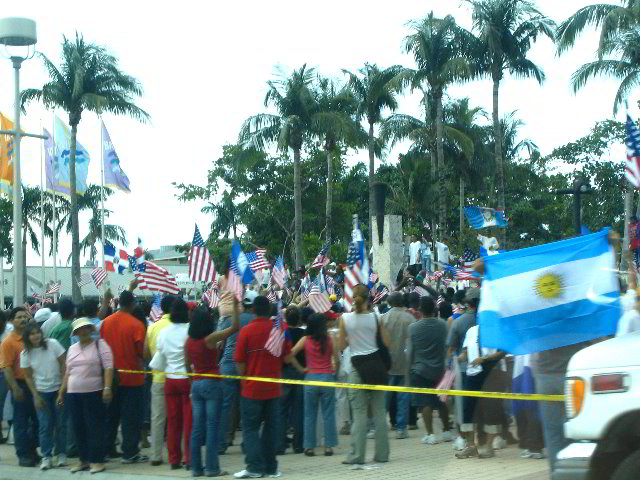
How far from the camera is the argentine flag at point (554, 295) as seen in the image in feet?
27.4

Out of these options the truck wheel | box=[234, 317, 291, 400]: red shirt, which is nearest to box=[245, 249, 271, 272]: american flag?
box=[234, 317, 291, 400]: red shirt

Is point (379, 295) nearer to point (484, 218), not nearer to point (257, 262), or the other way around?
point (257, 262)

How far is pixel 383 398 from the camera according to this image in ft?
37.6

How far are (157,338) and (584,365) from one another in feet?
22.1

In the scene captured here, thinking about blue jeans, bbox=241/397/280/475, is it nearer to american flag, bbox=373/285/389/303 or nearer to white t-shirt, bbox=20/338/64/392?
white t-shirt, bbox=20/338/64/392

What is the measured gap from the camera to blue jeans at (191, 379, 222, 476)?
1100 centimetres

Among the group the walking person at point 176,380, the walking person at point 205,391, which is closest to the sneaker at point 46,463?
the walking person at point 176,380

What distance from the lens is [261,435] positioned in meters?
11.1

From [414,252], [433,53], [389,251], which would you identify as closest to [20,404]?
[389,251]

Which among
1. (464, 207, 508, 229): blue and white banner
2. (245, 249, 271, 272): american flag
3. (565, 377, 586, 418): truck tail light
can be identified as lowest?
(565, 377, 586, 418): truck tail light

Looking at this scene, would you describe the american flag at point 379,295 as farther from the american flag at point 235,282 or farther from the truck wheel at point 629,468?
the truck wheel at point 629,468

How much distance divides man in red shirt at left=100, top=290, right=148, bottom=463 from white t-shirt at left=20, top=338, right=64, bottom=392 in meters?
0.62

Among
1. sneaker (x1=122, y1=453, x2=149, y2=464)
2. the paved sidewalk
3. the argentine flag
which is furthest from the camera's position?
sneaker (x1=122, y1=453, x2=149, y2=464)

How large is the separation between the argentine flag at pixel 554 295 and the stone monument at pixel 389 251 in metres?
19.9
